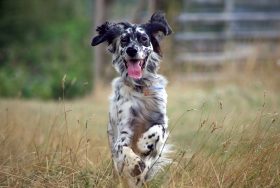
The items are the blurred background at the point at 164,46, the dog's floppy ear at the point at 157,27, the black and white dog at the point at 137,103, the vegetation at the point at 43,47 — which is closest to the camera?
the black and white dog at the point at 137,103

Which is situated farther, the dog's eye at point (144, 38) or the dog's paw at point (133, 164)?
the dog's eye at point (144, 38)

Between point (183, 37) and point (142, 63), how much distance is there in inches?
373

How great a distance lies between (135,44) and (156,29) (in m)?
0.50

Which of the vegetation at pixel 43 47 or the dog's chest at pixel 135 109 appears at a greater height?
the dog's chest at pixel 135 109

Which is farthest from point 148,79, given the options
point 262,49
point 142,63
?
point 262,49

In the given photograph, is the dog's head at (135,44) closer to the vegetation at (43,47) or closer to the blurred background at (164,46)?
the blurred background at (164,46)

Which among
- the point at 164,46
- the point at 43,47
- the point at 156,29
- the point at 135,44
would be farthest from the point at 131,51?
the point at 43,47

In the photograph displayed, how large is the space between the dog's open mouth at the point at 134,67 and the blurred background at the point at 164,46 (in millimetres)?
6853

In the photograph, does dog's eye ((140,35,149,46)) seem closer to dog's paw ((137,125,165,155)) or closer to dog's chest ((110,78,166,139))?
dog's chest ((110,78,166,139))

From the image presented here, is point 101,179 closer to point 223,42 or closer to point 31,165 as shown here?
point 31,165

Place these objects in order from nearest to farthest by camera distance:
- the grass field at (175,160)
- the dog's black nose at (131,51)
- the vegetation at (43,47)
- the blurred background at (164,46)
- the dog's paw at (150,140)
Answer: the grass field at (175,160) → the dog's paw at (150,140) → the dog's black nose at (131,51) → the blurred background at (164,46) → the vegetation at (43,47)

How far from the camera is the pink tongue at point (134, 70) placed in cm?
637

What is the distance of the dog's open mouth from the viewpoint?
251 inches

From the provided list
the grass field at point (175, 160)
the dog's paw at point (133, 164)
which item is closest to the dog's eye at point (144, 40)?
the grass field at point (175, 160)
